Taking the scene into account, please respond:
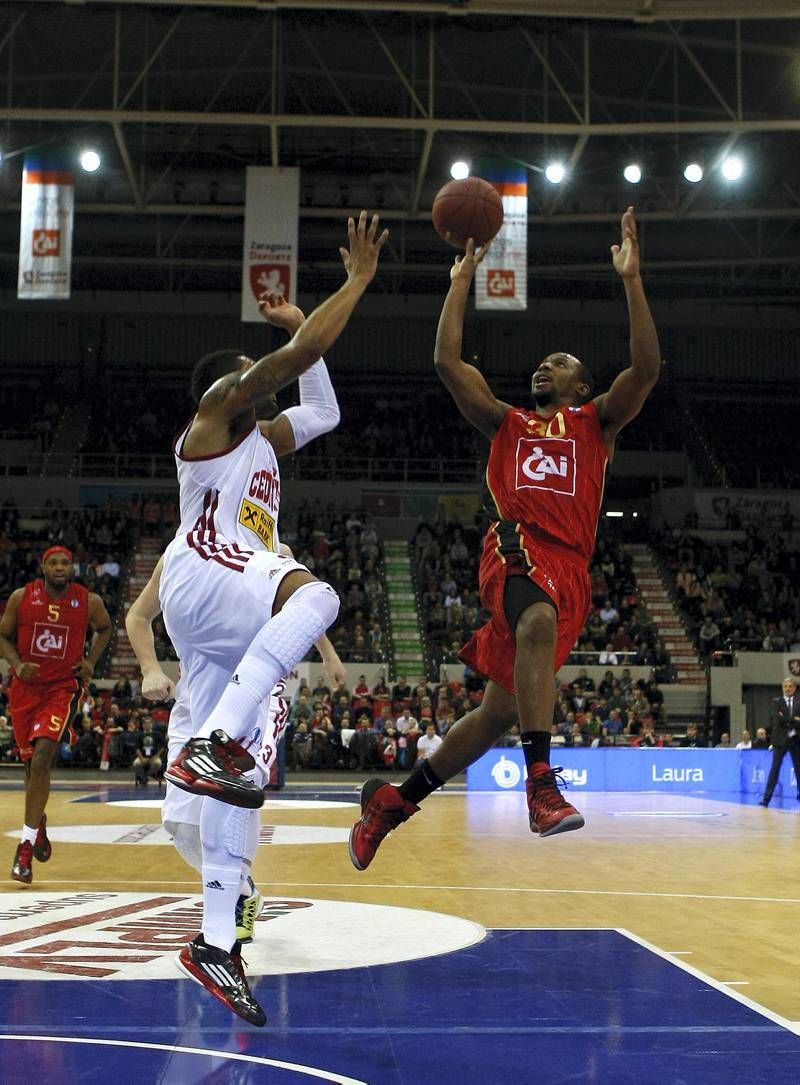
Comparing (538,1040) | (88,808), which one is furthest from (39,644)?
(88,808)

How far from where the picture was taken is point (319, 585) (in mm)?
4633

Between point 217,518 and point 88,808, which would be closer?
point 217,518

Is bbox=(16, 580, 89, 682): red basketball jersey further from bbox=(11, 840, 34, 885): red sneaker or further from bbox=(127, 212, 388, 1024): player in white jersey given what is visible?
bbox=(127, 212, 388, 1024): player in white jersey

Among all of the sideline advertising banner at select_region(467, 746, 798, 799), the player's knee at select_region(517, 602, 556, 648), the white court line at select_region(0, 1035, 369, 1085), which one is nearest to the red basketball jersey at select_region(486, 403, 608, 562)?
the player's knee at select_region(517, 602, 556, 648)

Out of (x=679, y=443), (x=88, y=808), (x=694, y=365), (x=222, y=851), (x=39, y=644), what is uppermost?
(x=694, y=365)

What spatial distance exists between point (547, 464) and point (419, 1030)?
7.78 ft

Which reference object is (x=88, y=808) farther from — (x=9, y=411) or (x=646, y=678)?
(x=9, y=411)

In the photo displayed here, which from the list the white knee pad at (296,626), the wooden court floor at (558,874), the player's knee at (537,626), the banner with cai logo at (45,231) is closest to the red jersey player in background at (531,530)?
the player's knee at (537,626)

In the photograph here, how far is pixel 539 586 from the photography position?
526 centimetres

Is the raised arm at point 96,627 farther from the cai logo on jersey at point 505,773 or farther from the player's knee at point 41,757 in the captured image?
the cai logo on jersey at point 505,773

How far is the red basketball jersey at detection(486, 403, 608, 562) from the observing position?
5.42 metres

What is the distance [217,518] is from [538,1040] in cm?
223

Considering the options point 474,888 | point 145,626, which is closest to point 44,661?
point 145,626

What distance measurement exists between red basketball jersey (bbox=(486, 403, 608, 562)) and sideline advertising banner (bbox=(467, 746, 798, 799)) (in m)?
16.2
